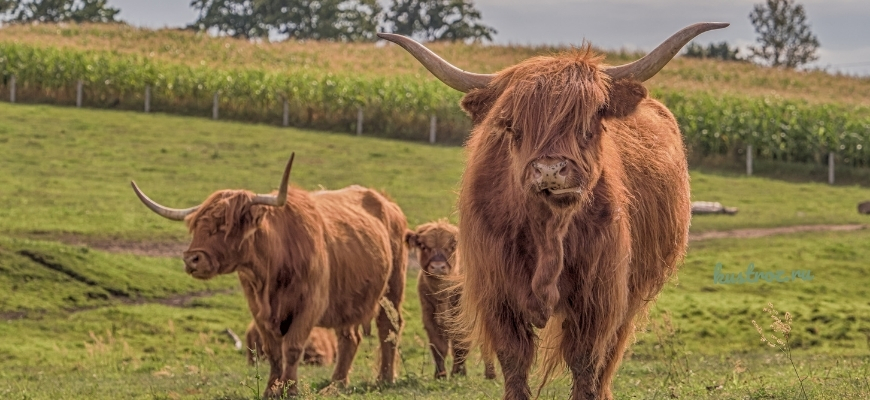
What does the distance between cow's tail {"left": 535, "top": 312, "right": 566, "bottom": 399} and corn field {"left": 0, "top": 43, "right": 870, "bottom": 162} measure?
113 ft

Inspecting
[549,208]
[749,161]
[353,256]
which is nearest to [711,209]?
[749,161]

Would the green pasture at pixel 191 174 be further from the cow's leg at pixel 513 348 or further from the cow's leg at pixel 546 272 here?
the cow's leg at pixel 546 272

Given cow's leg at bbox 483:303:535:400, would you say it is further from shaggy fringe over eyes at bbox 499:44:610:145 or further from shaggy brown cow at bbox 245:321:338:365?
shaggy brown cow at bbox 245:321:338:365

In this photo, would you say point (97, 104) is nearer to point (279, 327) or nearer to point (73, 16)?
point (279, 327)

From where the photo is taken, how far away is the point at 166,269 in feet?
66.1

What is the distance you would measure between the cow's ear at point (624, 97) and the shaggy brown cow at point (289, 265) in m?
3.94

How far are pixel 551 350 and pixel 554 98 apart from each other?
154cm

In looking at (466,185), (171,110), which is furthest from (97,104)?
(466,185)

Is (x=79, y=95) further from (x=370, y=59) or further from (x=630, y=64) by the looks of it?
(x=630, y=64)

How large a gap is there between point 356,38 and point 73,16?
1964cm

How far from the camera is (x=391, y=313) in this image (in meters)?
11.9

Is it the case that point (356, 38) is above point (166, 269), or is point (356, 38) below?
above

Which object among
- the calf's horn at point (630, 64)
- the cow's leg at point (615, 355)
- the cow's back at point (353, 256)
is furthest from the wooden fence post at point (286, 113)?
the calf's horn at point (630, 64)

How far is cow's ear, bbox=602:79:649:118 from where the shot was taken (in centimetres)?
638
